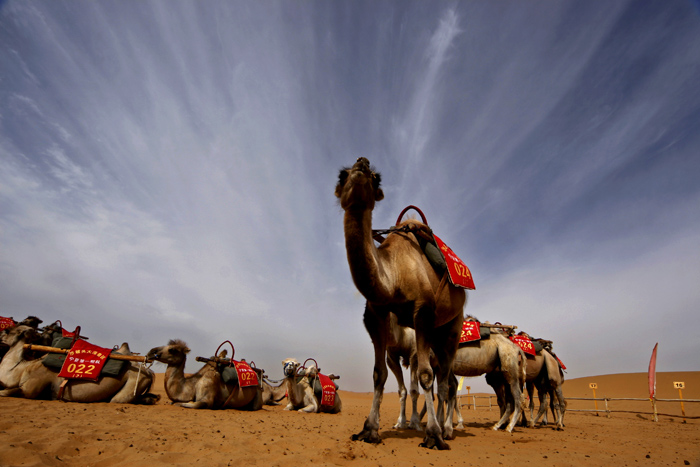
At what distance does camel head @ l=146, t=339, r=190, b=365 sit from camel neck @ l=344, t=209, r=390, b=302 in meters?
8.23

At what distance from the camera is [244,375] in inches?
411

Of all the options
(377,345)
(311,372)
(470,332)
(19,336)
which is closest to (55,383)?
(19,336)

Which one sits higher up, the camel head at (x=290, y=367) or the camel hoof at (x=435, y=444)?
the camel head at (x=290, y=367)

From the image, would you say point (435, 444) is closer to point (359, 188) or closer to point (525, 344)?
point (359, 188)

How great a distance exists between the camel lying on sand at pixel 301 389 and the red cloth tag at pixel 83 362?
543 centimetres

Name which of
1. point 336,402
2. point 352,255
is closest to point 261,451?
point 352,255

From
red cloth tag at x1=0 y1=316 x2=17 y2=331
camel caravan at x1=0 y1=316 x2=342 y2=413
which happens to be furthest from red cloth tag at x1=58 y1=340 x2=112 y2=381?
red cloth tag at x1=0 y1=316 x2=17 y2=331

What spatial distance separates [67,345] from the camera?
9.47 metres

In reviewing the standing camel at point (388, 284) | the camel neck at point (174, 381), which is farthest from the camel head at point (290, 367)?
the standing camel at point (388, 284)

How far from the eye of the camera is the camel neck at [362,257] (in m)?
4.23

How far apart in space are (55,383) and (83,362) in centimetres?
84

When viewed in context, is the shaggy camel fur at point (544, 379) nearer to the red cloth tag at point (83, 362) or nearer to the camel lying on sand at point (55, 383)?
the camel lying on sand at point (55, 383)

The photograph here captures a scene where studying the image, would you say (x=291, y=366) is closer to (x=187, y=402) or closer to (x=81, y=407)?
(x=187, y=402)

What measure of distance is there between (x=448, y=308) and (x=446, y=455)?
2.01 metres
